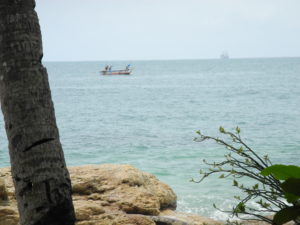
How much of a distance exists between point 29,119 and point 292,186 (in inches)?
61.3

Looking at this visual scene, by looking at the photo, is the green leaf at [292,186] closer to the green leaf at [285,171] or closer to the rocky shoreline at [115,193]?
the green leaf at [285,171]

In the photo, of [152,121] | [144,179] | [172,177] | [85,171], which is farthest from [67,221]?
[152,121]

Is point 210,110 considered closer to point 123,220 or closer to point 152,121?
point 152,121

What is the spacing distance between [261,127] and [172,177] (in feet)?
44.1

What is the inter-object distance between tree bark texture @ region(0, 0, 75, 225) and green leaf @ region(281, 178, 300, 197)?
148cm

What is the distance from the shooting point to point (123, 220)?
179 inches

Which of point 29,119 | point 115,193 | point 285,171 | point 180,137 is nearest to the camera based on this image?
point 285,171

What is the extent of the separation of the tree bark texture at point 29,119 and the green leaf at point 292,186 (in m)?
1.48

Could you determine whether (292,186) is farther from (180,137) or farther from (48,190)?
(180,137)

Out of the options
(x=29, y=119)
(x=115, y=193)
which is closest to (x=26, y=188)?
(x=29, y=119)

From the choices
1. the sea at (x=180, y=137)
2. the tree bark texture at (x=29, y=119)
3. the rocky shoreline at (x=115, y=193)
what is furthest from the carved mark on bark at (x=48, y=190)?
the sea at (x=180, y=137)

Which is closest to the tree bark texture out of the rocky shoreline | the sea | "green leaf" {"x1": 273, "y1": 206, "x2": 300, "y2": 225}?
"green leaf" {"x1": 273, "y1": 206, "x2": 300, "y2": 225}

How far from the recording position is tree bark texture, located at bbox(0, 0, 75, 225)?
9.38 feet

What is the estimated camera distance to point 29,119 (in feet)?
9.35
